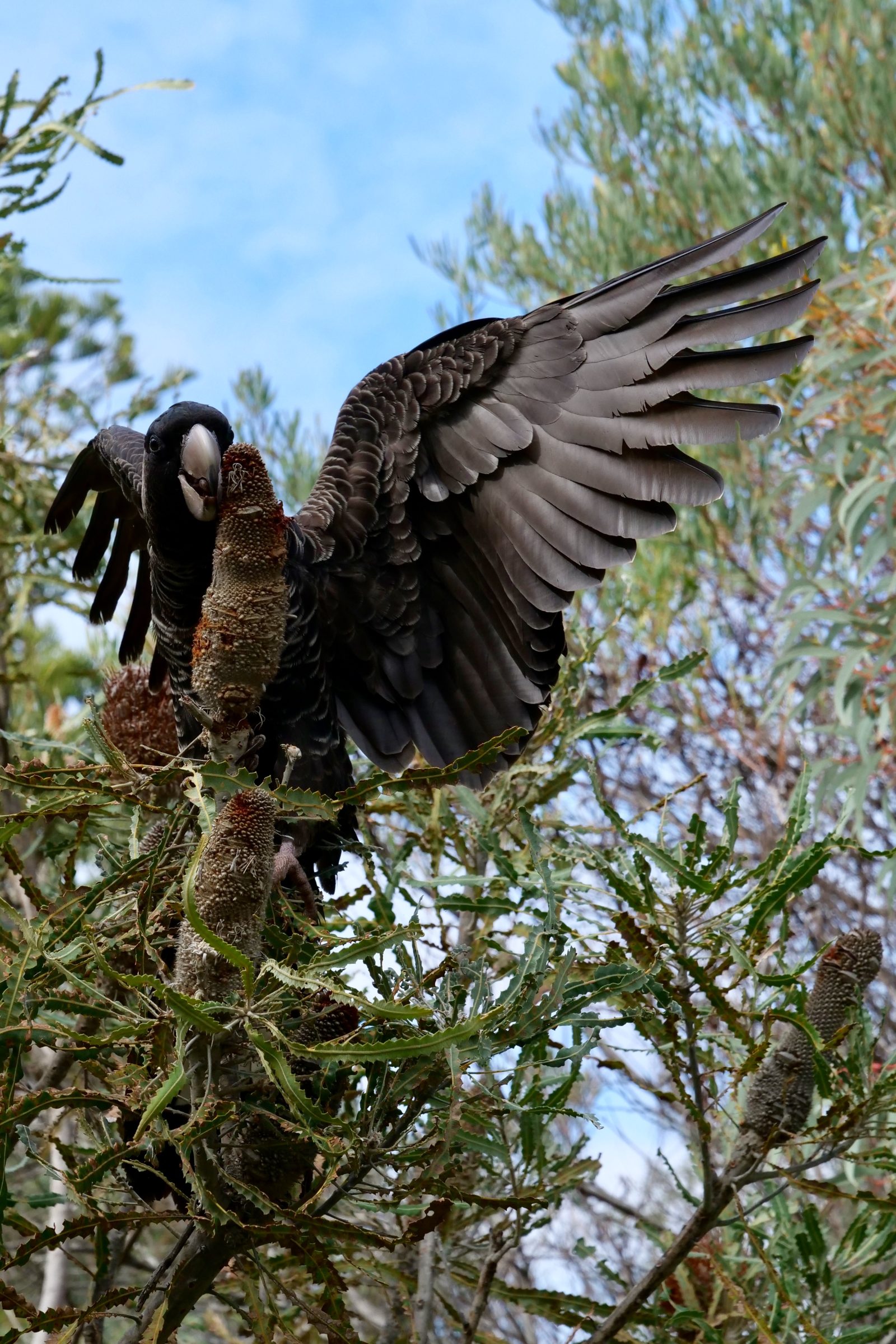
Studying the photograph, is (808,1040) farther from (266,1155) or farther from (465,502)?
(465,502)

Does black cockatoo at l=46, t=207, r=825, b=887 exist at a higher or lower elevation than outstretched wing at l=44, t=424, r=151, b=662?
lower

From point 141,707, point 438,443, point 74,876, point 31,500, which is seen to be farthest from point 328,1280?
point 31,500

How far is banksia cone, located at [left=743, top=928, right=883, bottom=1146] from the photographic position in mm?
1853

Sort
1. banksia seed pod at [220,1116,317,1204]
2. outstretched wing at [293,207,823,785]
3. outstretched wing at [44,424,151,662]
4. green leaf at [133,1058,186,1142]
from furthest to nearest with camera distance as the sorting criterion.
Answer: outstretched wing at [44,424,151,662]
outstretched wing at [293,207,823,785]
banksia seed pod at [220,1116,317,1204]
green leaf at [133,1058,186,1142]

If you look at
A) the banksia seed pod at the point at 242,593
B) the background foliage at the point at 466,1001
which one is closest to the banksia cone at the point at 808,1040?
the background foliage at the point at 466,1001

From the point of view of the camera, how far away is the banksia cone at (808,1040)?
6.08ft

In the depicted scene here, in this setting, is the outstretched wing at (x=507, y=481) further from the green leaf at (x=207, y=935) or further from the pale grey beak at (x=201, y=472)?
the green leaf at (x=207, y=935)

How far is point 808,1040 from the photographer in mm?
1854

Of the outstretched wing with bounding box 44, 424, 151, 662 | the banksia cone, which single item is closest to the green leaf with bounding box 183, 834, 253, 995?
the banksia cone

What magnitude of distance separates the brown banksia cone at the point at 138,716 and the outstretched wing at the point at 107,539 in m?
0.48

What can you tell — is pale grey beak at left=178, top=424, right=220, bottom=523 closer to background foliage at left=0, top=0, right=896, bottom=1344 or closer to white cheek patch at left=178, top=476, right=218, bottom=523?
white cheek patch at left=178, top=476, right=218, bottom=523

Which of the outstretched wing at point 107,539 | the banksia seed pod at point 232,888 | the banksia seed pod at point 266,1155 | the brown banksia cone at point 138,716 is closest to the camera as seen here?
the banksia seed pod at point 232,888

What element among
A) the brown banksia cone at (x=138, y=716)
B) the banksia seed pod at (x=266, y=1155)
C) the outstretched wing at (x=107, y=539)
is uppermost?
the outstretched wing at (x=107, y=539)

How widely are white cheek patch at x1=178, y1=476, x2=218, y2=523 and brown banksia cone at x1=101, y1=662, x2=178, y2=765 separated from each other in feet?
1.42
